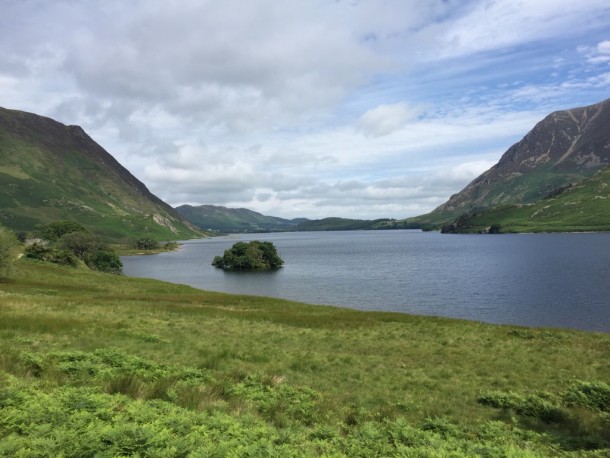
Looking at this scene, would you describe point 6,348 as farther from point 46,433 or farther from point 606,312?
point 606,312

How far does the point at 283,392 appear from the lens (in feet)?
49.8

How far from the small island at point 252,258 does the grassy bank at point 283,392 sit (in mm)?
144624

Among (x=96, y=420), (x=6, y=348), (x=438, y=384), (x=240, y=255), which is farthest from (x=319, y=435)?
(x=240, y=255)

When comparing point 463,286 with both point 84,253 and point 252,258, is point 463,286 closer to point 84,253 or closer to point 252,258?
point 252,258

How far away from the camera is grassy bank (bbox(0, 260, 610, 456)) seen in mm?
9141

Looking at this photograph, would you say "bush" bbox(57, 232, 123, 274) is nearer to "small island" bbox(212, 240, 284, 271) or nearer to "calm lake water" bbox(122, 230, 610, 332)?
"calm lake water" bbox(122, 230, 610, 332)

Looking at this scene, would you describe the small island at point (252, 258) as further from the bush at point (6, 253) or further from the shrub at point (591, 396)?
the shrub at point (591, 396)

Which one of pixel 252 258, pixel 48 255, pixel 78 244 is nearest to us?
pixel 48 255

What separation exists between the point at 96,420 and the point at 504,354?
27056 millimetres

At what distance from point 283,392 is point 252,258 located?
166 metres

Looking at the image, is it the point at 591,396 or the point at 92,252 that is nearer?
the point at 591,396

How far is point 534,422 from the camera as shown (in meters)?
14.4

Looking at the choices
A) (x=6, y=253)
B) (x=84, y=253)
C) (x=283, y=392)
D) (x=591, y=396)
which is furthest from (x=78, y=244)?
(x=591, y=396)

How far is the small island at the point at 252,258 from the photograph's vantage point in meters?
179
